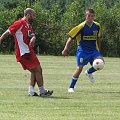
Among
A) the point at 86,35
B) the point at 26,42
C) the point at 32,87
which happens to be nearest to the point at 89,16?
the point at 86,35

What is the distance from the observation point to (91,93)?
40.7 feet

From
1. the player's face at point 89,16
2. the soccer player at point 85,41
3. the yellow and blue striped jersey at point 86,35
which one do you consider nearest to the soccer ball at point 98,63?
the soccer player at point 85,41

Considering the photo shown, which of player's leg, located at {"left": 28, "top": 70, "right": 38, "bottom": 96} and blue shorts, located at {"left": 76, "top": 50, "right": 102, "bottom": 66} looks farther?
blue shorts, located at {"left": 76, "top": 50, "right": 102, "bottom": 66}

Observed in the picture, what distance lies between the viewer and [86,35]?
13023 mm

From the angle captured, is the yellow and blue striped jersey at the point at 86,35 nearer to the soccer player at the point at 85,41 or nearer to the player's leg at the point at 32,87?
the soccer player at the point at 85,41

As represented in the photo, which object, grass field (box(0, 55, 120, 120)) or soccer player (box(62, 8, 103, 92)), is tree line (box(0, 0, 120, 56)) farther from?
soccer player (box(62, 8, 103, 92))

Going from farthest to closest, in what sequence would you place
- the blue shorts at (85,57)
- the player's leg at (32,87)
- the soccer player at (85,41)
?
1. the blue shorts at (85,57)
2. the soccer player at (85,41)
3. the player's leg at (32,87)

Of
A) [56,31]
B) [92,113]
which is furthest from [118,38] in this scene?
[92,113]

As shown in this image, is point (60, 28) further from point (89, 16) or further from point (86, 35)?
point (89, 16)

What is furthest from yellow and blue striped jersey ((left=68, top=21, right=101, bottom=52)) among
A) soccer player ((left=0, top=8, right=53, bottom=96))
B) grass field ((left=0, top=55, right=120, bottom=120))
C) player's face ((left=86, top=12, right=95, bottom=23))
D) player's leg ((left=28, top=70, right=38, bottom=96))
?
player's leg ((left=28, top=70, right=38, bottom=96))

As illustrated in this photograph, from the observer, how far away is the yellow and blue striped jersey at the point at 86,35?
1296cm

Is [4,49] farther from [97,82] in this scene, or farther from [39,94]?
[39,94]

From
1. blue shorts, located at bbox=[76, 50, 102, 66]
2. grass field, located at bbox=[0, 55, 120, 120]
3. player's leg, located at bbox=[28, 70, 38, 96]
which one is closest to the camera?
grass field, located at bbox=[0, 55, 120, 120]

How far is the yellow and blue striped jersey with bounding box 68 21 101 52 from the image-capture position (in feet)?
42.5
